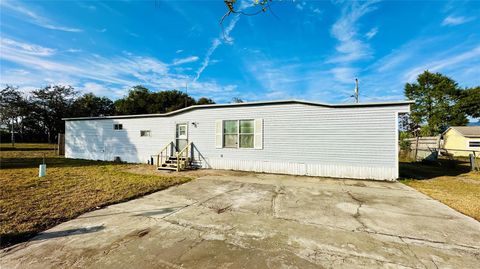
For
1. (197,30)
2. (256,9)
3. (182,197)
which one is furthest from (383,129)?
(197,30)

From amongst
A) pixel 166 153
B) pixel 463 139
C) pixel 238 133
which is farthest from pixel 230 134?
pixel 463 139

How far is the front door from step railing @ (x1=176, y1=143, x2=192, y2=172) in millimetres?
328

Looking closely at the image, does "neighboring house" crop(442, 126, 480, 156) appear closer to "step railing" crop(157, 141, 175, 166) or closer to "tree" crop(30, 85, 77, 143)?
"step railing" crop(157, 141, 175, 166)

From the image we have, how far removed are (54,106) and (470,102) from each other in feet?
205

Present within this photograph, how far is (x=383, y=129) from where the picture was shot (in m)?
7.61

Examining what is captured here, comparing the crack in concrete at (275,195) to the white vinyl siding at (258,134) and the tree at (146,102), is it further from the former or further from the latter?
the tree at (146,102)

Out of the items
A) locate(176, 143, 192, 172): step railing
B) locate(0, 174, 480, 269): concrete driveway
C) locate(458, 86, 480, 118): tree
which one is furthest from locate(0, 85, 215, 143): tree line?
locate(458, 86, 480, 118): tree

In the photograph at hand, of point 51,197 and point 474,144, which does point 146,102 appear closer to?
point 51,197

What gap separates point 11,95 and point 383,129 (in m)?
42.7

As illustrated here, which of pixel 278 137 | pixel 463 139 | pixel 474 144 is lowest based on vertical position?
pixel 474 144

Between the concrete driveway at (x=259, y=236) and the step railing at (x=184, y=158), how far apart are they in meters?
4.53

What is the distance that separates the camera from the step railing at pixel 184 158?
31.7 ft

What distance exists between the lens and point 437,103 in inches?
1185

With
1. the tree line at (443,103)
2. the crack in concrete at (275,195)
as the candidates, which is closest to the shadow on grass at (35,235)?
the crack in concrete at (275,195)
